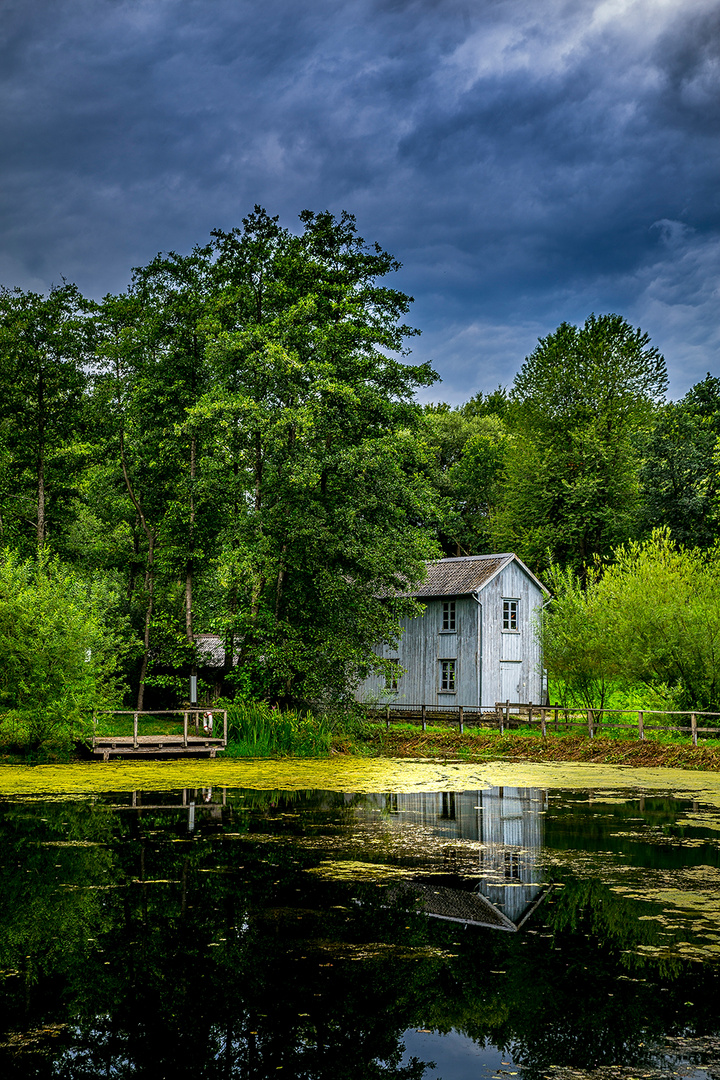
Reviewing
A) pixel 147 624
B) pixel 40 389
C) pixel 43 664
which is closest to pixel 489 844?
pixel 43 664

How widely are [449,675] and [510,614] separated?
11.8ft

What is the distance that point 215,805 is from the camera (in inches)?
605

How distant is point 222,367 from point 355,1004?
2423cm

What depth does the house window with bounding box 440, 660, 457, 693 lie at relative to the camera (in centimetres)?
3822

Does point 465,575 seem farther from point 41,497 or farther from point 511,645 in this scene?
point 41,497

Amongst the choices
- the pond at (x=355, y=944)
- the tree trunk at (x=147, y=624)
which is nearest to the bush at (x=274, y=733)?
the tree trunk at (x=147, y=624)

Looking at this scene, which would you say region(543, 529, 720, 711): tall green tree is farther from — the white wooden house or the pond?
the pond

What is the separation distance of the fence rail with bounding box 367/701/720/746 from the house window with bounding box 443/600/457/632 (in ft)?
11.1

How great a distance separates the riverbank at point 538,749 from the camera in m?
24.3

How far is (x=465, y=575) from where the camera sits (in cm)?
3856

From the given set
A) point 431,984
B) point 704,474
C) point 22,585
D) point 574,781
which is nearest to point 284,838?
point 431,984

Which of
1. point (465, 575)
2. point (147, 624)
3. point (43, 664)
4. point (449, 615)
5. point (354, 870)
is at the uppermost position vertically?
point (465, 575)

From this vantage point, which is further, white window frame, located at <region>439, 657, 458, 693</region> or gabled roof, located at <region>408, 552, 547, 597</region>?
white window frame, located at <region>439, 657, 458, 693</region>

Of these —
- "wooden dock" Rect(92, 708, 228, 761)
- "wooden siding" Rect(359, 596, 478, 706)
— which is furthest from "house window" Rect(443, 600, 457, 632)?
"wooden dock" Rect(92, 708, 228, 761)
